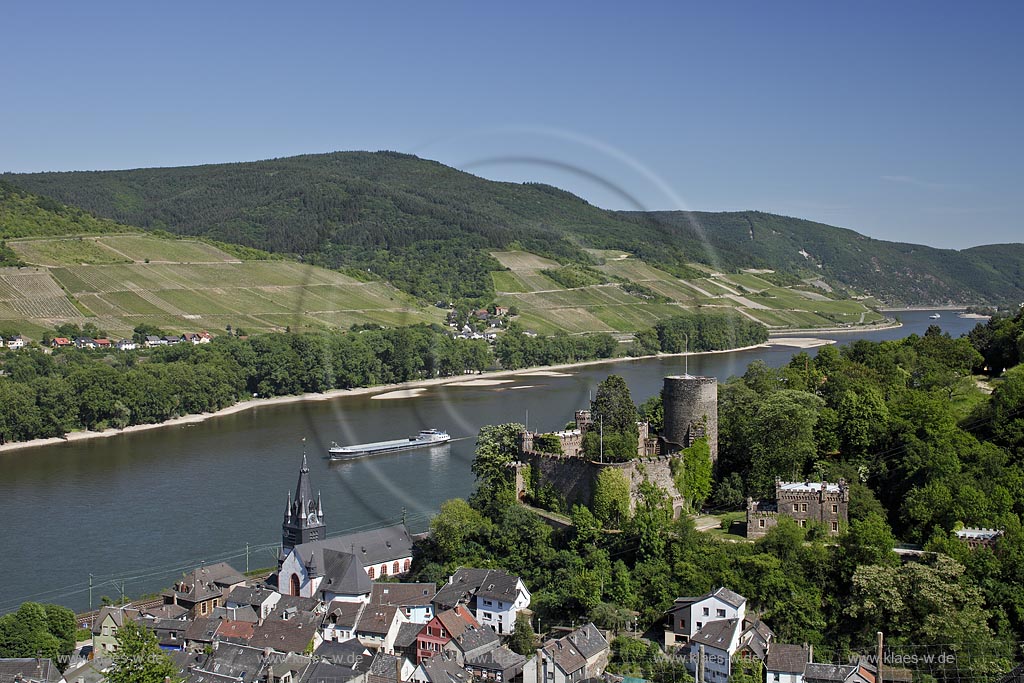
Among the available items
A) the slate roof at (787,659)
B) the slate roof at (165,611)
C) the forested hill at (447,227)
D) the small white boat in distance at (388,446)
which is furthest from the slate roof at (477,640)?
the small white boat in distance at (388,446)

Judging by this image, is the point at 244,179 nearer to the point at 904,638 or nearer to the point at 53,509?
the point at 53,509

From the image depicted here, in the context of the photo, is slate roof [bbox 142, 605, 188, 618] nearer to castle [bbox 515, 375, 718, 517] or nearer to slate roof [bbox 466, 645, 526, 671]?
slate roof [bbox 466, 645, 526, 671]

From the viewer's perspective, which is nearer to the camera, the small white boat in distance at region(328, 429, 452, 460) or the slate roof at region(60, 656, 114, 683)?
the slate roof at region(60, 656, 114, 683)

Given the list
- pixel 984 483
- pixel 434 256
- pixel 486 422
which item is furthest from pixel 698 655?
pixel 434 256

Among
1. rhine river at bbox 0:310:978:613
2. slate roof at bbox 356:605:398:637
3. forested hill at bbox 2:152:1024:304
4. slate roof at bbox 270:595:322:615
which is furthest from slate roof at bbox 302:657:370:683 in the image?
forested hill at bbox 2:152:1024:304

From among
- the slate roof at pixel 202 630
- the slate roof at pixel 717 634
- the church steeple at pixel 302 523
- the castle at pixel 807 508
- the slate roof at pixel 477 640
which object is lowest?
the slate roof at pixel 202 630

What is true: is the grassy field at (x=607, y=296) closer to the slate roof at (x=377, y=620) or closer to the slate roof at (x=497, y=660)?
the slate roof at (x=377, y=620)
